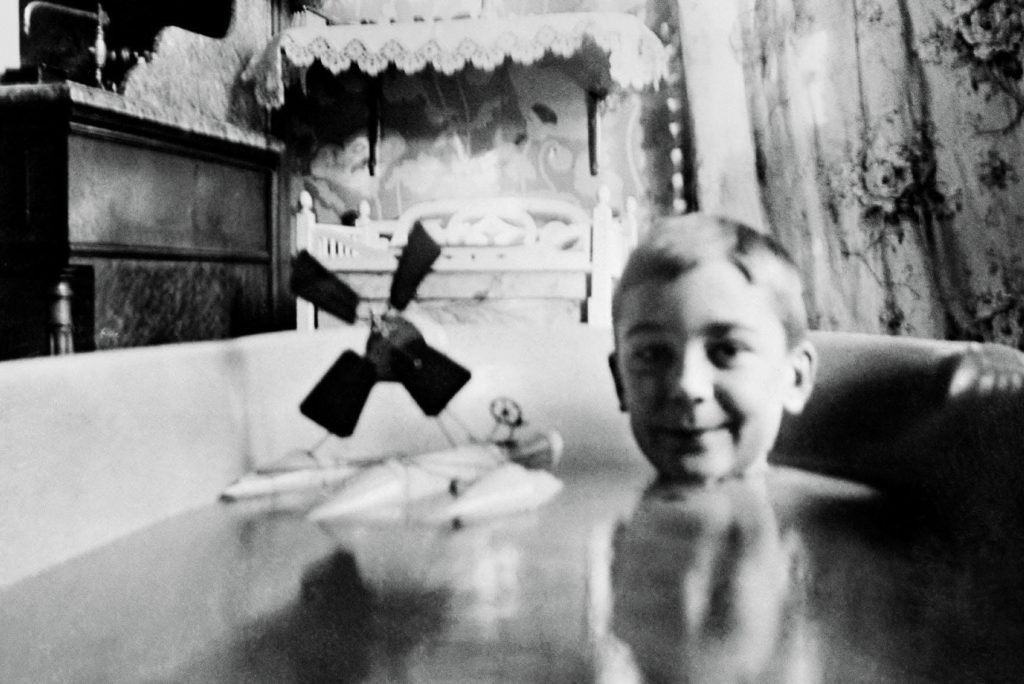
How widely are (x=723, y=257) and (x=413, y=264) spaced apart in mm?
208

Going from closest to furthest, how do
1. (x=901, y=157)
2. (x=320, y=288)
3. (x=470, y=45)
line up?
(x=320, y=288)
(x=901, y=157)
(x=470, y=45)

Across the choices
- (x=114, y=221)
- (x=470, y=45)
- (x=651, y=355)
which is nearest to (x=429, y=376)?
(x=651, y=355)

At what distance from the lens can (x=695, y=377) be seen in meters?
0.49

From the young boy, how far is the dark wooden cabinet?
692 millimetres

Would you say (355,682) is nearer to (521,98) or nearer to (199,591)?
(199,591)

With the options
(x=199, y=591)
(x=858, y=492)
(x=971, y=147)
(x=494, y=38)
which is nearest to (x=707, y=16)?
(x=494, y=38)

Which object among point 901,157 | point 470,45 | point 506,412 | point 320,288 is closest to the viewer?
point 320,288

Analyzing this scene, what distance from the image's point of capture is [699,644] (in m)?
0.36

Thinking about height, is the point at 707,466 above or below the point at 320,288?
below

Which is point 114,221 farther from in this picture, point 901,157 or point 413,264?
point 901,157

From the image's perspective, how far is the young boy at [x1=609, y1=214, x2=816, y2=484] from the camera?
49 cm

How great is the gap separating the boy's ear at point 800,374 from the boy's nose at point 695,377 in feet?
0.19

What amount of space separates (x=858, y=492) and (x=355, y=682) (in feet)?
1.28

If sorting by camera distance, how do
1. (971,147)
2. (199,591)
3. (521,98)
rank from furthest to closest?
1. (521,98)
2. (971,147)
3. (199,591)
